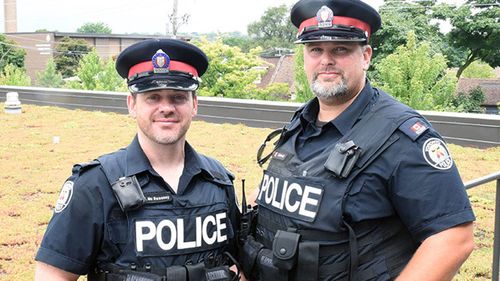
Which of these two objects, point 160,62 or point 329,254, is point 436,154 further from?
point 160,62

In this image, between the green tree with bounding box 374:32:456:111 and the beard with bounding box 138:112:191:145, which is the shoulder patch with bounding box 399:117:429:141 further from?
the green tree with bounding box 374:32:456:111

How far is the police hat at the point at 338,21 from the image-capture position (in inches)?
88.9

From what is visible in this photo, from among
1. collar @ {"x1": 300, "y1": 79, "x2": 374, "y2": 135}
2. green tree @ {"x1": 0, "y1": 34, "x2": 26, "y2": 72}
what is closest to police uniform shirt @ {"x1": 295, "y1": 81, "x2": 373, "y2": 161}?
collar @ {"x1": 300, "y1": 79, "x2": 374, "y2": 135}

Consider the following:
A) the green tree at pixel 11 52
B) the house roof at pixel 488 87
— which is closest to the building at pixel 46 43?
the green tree at pixel 11 52

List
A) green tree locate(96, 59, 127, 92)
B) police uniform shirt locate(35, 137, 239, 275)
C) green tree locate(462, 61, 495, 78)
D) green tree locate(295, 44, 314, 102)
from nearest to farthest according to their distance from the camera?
police uniform shirt locate(35, 137, 239, 275), green tree locate(295, 44, 314, 102), green tree locate(96, 59, 127, 92), green tree locate(462, 61, 495, 78)

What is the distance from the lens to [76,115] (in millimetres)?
13594

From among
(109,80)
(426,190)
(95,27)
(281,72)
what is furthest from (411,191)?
(95,27)

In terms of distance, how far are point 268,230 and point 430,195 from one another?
26.2 inches

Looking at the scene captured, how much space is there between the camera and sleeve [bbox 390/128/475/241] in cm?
194

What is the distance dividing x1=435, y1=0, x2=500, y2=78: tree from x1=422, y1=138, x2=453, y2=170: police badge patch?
28.2 m

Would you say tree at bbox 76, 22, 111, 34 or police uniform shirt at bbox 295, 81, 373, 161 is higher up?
police uniform shirt at bbox 295, 81, 373, 161

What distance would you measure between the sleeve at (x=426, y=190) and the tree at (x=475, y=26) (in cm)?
2829

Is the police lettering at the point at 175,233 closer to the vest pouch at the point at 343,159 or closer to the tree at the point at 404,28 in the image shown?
the vest pouch at the point at 343,159

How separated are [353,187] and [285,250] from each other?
34 cm
